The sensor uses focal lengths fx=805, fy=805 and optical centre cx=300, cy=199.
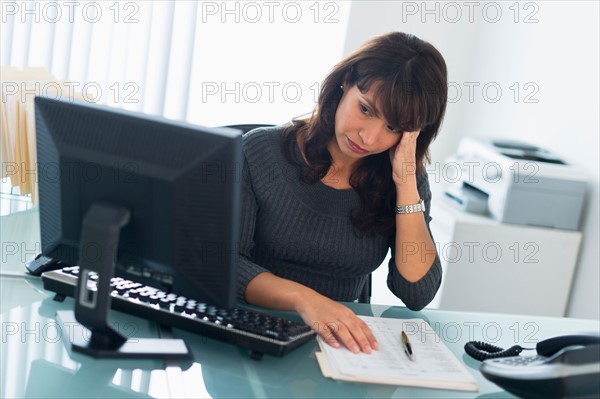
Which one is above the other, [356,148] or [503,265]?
[356,148]

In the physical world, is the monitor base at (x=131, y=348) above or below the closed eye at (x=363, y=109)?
below

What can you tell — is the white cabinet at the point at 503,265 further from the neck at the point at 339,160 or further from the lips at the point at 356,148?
the lips at the point at 356,148

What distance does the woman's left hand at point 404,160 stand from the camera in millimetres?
1854

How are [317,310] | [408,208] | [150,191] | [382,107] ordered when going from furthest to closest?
[408,208], [382,107], [317,310], [150,191]

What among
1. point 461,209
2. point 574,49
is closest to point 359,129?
point 461,209

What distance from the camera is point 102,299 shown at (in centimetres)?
130

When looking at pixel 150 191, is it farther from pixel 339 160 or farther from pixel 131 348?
pixel 339 160

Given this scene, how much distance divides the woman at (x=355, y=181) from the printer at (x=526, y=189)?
41.3 inches

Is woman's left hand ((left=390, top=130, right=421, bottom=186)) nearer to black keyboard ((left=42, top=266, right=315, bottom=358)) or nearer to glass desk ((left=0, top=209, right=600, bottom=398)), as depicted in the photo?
glass desk ((left=0, top=209, right=600, bottom=398))


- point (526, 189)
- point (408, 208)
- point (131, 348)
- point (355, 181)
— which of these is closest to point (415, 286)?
point (408, 208)

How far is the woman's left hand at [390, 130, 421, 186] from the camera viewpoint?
1854 millimetres

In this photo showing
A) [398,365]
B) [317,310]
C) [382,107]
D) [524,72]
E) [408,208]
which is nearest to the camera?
[398,365]

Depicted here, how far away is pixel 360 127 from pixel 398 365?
57 cm

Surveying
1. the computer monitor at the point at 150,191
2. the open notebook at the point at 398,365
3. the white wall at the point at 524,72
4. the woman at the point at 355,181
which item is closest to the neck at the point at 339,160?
the woman at the point at 355,181
